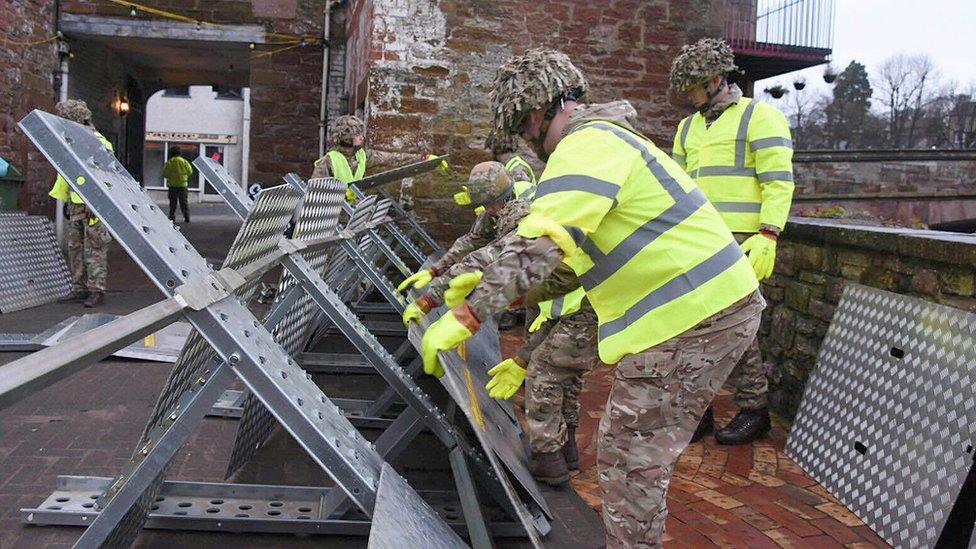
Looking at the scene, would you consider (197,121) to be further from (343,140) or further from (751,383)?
(751,383)

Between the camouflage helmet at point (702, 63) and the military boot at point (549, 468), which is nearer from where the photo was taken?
the military boot at point (549, 468)

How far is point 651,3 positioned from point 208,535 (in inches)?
331

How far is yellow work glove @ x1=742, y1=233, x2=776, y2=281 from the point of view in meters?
4.26

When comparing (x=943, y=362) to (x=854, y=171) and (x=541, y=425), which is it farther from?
(x=854, y=171)

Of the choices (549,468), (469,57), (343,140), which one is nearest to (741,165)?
(549,468)

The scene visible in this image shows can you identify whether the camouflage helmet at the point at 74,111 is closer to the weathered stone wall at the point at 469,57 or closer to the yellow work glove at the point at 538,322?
the weathered stone wall at the point at 469,57

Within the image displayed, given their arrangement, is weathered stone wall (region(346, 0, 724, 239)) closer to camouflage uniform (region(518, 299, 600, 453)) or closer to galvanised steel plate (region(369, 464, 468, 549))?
camouflage uniform (region(518, 299, 600, 453))

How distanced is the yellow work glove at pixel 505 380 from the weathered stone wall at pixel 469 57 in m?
5.89

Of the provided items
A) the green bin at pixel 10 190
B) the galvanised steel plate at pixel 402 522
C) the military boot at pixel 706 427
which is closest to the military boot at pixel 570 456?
the military boot at pixel 706 427

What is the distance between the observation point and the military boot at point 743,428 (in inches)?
177

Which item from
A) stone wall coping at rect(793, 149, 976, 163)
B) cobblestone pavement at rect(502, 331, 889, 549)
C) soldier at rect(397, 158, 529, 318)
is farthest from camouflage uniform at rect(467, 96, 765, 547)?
stone wall coping at rect(793, 149, 976, 163)

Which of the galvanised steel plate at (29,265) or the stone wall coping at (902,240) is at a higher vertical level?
the stone wall coping at (902,240)

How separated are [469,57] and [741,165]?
17.7 ft

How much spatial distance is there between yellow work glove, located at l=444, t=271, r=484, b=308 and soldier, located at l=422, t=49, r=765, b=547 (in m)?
0.11
